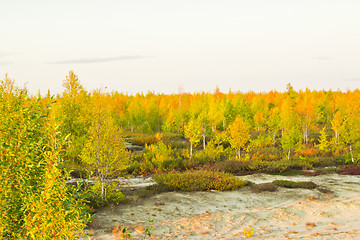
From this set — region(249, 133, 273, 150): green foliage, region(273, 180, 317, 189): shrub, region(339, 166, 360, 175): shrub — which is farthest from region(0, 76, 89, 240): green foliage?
region(249, 133, 273, 150): green foliage

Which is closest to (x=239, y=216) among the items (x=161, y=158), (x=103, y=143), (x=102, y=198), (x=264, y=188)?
(x=264, y=188)

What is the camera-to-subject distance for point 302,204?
45.1 feet

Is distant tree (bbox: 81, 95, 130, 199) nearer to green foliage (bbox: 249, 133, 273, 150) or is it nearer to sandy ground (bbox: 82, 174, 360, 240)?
sandy ground (bbox: 82, 174, 360, 240)

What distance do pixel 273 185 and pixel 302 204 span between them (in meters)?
3.11

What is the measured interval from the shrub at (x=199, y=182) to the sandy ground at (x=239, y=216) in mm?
544

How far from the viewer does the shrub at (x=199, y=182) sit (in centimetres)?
1588

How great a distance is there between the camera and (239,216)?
39.8ft

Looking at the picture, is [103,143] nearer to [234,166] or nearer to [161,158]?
[161,158]

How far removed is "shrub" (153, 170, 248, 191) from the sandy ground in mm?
544

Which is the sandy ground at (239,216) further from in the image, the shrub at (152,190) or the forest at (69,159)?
the forest at (69,159)

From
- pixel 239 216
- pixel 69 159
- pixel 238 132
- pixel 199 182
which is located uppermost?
pixel 238 132

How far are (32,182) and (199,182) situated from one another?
449 inches

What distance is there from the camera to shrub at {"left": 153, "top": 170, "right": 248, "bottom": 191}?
15883 mm

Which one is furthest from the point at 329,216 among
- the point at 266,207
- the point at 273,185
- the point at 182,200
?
the point at 182,200
